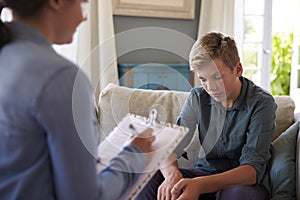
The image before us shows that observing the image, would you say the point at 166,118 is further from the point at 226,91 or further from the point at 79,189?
the point at 79,189

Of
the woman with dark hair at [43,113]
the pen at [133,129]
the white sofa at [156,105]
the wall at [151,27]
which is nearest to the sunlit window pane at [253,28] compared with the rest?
the wall at [151,27]

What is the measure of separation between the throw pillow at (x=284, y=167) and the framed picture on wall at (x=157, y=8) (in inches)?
74.7

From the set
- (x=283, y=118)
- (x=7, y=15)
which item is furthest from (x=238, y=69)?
(x=7, y=15)

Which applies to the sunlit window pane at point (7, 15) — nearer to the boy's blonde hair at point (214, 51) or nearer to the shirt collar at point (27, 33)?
the shirt collar at point (27, 33)

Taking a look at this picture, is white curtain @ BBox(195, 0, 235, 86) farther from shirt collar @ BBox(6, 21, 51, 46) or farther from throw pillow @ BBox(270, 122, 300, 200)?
shirt collar @ BBox(6, 21, 51, 46)

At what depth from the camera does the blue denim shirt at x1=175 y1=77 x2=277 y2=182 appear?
4.55 ft

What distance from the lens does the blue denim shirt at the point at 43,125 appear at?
0.60m

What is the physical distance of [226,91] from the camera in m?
1.45

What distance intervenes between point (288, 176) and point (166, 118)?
0.54m

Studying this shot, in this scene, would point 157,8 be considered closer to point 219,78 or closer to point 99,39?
point 99,39

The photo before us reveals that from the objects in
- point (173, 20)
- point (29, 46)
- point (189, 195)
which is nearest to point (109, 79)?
point (173, 20)

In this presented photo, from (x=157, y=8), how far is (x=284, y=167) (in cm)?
207

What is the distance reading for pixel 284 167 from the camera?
1437mm

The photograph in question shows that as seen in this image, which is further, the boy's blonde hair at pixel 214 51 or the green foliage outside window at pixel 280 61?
the green foliage outside window at pixel 280 61
